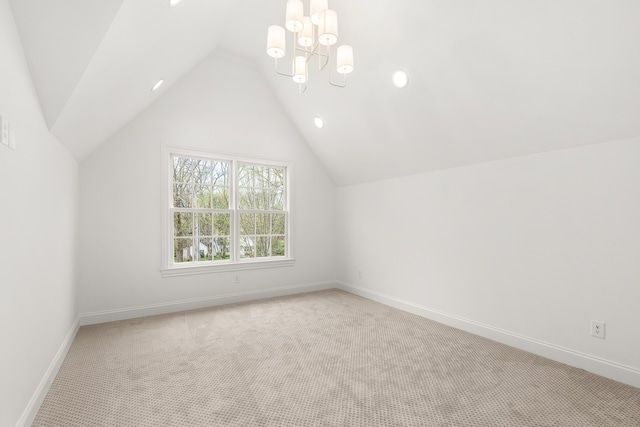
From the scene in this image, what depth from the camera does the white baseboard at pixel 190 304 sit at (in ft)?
11.7

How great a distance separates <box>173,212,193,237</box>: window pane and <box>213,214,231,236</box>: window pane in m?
0.31

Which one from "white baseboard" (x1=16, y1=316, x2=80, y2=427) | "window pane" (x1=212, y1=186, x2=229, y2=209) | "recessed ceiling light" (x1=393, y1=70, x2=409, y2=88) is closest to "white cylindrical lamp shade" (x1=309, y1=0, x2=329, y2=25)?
"recessed ceiling light" (x1=393, y1=70, x2=409, y2=88)

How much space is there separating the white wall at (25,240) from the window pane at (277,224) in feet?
8.65

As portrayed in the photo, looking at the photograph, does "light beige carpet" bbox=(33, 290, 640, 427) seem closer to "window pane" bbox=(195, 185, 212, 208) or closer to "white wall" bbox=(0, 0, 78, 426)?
"white wall" bbox=(0, 0, 78, 426)

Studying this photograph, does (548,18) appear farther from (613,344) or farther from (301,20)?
(613,344)

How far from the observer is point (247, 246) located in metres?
4.64

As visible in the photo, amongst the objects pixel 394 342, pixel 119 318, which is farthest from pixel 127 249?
pixel 394 342

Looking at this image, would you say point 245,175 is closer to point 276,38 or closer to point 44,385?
point 276,38

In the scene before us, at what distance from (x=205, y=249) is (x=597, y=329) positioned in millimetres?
4073

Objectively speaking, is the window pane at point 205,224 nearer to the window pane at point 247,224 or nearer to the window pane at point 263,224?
the window pane at point 247,224

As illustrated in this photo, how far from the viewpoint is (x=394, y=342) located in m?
3.01

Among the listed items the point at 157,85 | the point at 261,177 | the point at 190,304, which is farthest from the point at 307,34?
the point at 190,304

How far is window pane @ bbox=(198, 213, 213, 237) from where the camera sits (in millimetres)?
4273

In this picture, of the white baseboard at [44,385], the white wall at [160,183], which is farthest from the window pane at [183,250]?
the white baseboard at [44,385]
